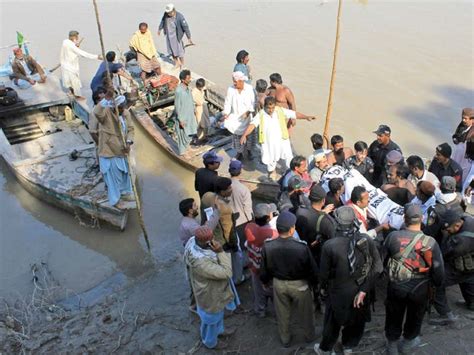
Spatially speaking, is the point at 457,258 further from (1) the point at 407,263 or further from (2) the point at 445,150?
(2) the point at 445,150

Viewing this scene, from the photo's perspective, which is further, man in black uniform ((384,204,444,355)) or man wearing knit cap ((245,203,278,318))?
man wearing knit cap ((245,203,278,318))

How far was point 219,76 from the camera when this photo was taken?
13.9m

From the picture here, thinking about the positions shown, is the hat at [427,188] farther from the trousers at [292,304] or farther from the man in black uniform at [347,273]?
the trousers at [292,304]

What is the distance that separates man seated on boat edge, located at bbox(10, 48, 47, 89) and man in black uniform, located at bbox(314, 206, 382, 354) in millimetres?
9569

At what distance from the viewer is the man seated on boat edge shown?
11180mm

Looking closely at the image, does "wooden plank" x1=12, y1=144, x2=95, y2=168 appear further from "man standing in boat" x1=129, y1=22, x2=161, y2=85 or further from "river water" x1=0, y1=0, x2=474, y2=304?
"man standing in boat" x1=129, y1=22, x2=161, y2=85

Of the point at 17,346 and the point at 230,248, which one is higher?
the point at 230,248

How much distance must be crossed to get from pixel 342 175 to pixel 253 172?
273 cm

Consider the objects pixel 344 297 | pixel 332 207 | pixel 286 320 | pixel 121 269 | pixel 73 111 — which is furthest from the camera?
pixel 73 111

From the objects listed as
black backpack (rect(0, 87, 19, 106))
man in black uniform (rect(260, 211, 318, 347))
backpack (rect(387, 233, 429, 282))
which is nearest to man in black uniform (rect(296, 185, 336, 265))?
man in black uniform (rect(260, 211, 318, 347))

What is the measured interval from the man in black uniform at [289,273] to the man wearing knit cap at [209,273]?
1.19 ft

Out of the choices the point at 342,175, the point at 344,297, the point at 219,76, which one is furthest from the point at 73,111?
the point at 344,297

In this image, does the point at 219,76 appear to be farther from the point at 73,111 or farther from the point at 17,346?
the point at 17,346

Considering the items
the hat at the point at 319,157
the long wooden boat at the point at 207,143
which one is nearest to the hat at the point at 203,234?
the hat at the point at 319,157
